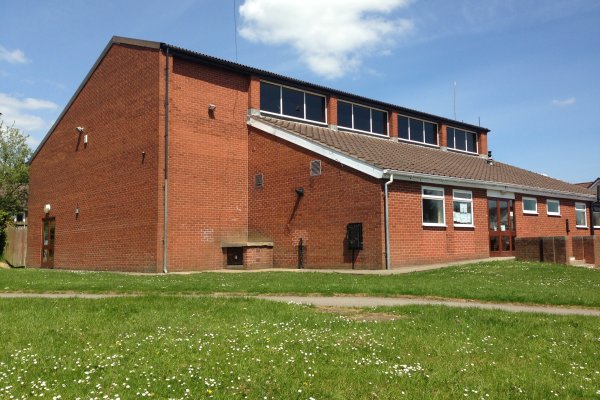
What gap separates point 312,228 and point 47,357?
45.5 feet

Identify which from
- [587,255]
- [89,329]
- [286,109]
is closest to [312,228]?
[286,109]

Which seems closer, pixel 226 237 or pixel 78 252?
pixel 226 237

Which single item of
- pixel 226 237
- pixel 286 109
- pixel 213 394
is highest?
pixel 286 109

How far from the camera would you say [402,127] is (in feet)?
90.8

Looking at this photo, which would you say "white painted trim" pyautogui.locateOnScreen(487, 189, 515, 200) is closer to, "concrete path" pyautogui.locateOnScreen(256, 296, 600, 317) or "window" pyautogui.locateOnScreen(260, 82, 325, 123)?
"window" pyautogui.locateOnScreen(260, 82, 325, 123)

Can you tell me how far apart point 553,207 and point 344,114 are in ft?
35.9

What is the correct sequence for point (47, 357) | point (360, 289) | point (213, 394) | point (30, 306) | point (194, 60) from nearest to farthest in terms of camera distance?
point (213, 394) → point (47, 357) → point (30, 306) → point (360, 289) → point (194, 60)

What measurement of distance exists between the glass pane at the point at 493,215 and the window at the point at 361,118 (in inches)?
274

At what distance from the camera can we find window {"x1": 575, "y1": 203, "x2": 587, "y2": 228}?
2742 centimetres

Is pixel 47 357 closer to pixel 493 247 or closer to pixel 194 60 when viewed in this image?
pixel 194 60

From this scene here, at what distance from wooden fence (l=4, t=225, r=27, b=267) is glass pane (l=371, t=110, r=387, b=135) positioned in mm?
18963

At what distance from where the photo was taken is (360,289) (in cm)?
1166

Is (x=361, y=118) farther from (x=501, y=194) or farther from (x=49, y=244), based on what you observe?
(x=49, y=244)

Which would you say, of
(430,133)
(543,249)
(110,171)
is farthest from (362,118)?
(110,171)
